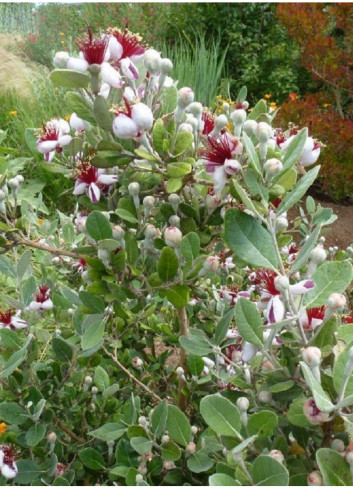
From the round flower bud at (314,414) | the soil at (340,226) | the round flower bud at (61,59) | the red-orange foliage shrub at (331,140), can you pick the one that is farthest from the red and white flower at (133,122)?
the red-orange foliage shrub at (331,140)

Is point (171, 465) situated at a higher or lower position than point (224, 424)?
lower

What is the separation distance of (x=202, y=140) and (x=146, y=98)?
3.8 inches

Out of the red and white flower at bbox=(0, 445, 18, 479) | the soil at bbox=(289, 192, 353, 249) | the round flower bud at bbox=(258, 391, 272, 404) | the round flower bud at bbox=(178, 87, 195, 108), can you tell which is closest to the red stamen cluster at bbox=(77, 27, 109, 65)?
the round flower bud at bbox=(178, 87, 195, 108)

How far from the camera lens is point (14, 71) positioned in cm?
522

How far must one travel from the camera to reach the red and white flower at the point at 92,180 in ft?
2.53

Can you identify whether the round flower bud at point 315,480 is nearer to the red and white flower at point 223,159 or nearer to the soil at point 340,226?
the red and white flower at point 223,159

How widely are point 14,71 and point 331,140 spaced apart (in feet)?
10.4

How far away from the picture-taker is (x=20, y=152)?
3672 millimetres

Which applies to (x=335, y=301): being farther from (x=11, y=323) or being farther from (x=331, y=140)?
(x=331, y=140)

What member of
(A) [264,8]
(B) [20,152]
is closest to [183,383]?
(B) [20,152]

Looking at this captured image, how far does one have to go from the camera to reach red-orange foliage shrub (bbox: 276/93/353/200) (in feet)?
10.8

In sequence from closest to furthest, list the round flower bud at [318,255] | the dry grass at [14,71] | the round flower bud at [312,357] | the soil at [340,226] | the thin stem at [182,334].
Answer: the round flower bud at [312,357]
the round flower bud at [318,255]
the thin stem at [182,334]
the soil at [340,226]
the dry grass at [14,71]

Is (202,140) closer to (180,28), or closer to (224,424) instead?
(224,424)

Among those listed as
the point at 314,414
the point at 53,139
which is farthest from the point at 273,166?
the point at 53,139
